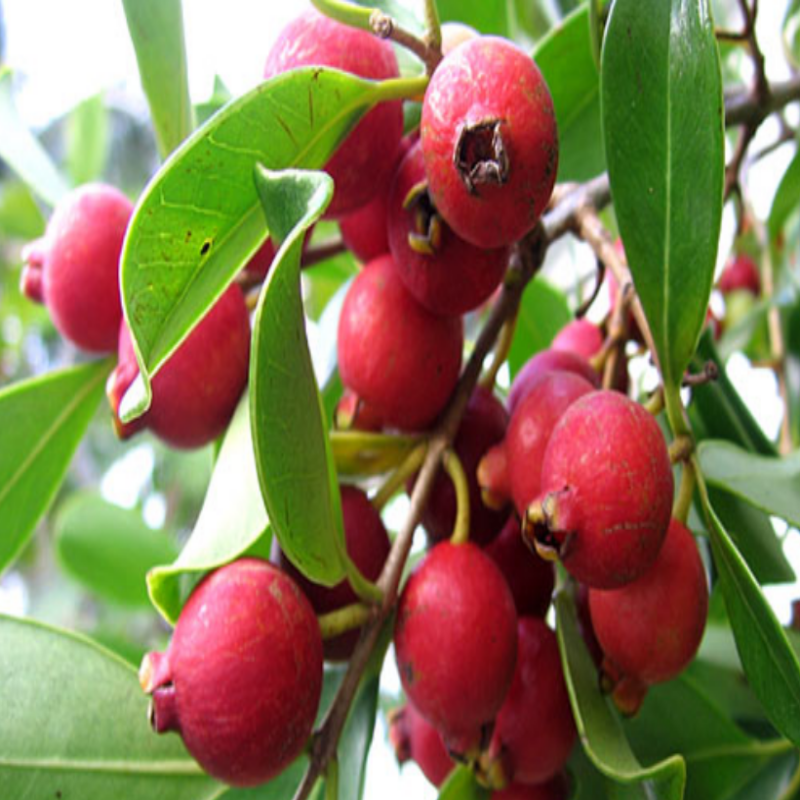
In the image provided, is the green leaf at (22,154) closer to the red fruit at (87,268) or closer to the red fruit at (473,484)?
the red fruit at (87,268)

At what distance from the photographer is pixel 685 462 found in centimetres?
75

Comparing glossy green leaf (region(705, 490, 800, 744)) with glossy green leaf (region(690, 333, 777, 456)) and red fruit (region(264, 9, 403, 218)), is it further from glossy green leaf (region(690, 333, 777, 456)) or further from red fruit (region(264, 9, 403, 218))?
red fruit (region(264, 9, 403, 218))

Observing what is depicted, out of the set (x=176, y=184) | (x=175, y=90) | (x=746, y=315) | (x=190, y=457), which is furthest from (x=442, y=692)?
(x=190, y=457)

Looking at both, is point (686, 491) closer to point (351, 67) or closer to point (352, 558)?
point (352, 558)

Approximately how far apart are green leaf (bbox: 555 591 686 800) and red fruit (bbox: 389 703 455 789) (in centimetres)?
15

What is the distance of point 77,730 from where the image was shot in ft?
2.39

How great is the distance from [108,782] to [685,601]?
39 cm

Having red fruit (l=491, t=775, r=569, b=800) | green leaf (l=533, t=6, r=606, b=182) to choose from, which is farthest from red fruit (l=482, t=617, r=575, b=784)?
green leaf (l=533, t=6, r=606, b=182)

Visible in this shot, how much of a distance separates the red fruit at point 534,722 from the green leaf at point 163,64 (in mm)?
483

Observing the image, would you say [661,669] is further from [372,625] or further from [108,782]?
[108,782]

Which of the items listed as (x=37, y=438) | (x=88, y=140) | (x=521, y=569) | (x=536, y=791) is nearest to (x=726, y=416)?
(x=521, y=569)

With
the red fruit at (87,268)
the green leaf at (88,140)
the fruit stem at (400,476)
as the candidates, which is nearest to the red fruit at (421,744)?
the fruit stem at (400,476)

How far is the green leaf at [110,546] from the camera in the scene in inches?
52.2

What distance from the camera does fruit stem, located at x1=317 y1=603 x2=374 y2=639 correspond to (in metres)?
0.71
